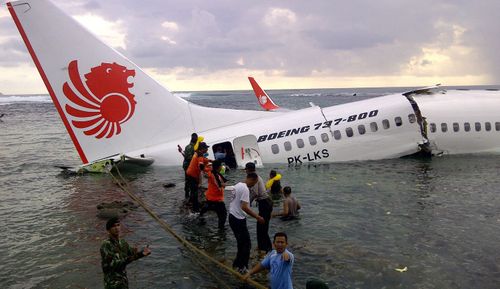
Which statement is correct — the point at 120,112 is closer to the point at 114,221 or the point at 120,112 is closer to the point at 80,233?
the point at 80,233

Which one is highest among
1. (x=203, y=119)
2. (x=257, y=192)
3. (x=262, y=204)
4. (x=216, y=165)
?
(x=203, y=119)

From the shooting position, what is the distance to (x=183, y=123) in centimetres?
1991

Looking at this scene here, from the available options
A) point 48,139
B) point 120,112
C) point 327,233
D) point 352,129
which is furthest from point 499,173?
point 48,139

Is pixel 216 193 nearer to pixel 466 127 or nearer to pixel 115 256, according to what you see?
pixel 115 256

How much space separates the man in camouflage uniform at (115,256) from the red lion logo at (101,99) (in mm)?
13091

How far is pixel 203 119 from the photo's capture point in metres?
20.4

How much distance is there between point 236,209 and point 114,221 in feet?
10.6

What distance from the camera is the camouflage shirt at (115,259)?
6.38m

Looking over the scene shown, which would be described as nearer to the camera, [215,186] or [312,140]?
[215,186]

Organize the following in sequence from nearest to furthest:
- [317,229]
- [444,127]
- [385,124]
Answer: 1. [317,229]
2. [385,124]
3. [444,127]

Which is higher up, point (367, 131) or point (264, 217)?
point (367, 131)

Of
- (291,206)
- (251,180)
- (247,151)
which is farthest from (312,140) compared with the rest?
(251,180)

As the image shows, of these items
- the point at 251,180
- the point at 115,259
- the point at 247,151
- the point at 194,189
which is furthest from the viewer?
the point at 247,151

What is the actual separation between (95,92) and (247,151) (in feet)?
24.4
